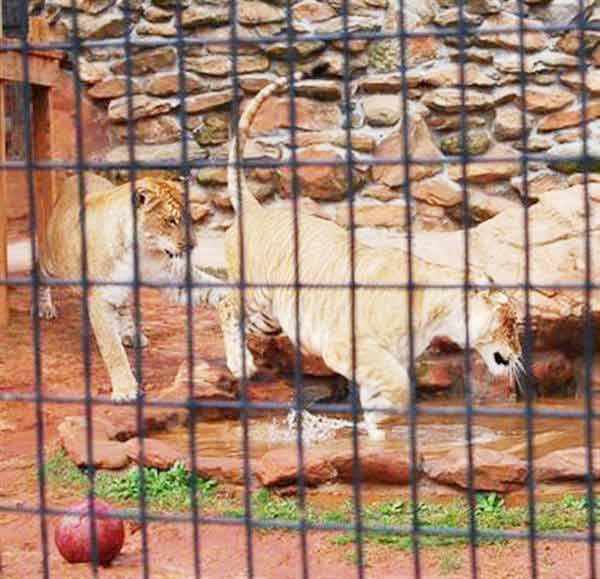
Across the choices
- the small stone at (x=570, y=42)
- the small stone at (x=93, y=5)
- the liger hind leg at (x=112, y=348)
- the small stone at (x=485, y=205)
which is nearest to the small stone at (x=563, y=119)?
the small stone at (x=570, y=42)

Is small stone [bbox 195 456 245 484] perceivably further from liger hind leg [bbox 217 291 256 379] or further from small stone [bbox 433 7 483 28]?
small stone [bbox 433 7 483 28]

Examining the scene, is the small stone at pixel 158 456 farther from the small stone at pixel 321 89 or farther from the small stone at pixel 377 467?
the small stone at pixel 321 89

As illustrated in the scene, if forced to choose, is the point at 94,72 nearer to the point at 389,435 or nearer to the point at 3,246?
the point at 3,246

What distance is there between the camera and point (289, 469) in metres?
5.45

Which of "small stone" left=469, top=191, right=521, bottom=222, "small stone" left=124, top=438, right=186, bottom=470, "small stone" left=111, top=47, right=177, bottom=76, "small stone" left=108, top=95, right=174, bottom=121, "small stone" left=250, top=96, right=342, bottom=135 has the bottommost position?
"small stone" left=124, top=438, right=186, bottom=470

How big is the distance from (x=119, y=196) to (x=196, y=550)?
449 centimetres

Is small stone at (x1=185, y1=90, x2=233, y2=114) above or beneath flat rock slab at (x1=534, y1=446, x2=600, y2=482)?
above

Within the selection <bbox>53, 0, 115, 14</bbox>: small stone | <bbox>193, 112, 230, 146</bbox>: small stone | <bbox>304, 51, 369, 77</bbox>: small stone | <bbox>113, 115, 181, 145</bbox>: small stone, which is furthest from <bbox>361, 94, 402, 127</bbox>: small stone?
<bbox>53, 0, 115, 14</bbox>: small stone

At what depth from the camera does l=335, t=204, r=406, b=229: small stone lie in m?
10.4

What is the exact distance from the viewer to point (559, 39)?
33.8 feet

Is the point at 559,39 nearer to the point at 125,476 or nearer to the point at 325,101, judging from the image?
the point at 325,101

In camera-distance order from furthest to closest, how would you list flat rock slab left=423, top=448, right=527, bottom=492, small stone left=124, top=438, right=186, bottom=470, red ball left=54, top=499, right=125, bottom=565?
small stone left=124, top=438, right=186, bottom=470
flat rock slab left=423, top=448, right=527, bottom=492
red ball left=54, top=499, right=125, bottom=565

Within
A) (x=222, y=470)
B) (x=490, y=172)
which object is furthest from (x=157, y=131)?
(x=222, y=470)

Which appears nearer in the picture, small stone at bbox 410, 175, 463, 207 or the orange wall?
small stone at bbox 410, 175, 463, 207
